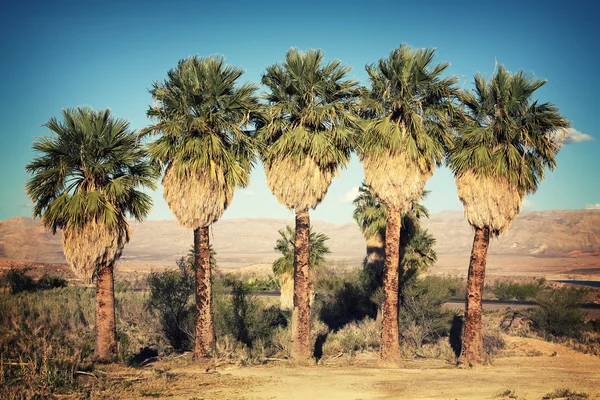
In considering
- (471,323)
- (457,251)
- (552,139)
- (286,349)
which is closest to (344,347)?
(286,349)

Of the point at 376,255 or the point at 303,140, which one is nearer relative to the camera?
the point at 303,140

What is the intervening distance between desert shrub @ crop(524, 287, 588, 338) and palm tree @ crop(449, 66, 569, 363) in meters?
9.79

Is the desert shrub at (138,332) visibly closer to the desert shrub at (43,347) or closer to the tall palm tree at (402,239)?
the desert shrub at (43,347)

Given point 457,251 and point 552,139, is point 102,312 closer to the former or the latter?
point 552,139

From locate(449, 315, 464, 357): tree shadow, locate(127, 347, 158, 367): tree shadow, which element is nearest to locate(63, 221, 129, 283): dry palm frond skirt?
locate(127, 347, 158, 367): tree shadow

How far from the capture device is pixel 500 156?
1722 centimetres

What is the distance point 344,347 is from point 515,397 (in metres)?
10.5

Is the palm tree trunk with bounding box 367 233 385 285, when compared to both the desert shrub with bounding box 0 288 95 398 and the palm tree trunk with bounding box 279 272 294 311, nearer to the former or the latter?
the palm tree trunk with bounding box 279 272 294 311

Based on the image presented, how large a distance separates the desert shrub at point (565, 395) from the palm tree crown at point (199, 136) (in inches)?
434

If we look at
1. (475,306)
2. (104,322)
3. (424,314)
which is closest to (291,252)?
(424,314)

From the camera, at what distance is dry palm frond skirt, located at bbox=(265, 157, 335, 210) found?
690 inches

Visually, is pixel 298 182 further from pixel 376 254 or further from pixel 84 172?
pixel 376 254

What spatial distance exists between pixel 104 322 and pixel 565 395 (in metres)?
14.1

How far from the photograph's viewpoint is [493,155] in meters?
17.3
